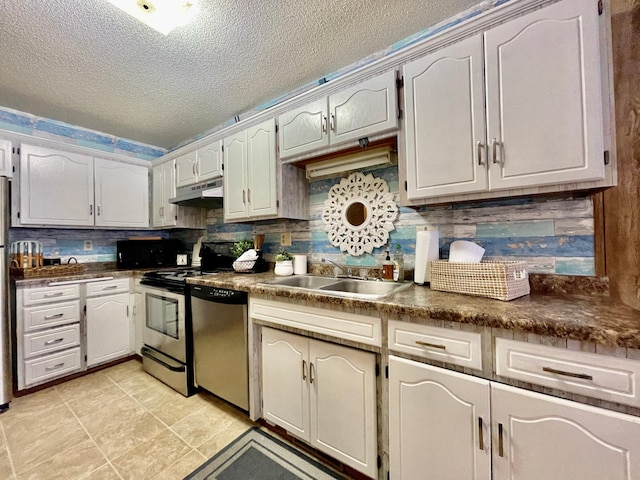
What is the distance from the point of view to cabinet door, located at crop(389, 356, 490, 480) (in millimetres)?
953

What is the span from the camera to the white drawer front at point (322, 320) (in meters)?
1.19

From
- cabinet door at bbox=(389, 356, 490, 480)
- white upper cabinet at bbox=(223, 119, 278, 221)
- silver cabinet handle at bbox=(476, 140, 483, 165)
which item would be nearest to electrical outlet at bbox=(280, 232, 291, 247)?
white upper cabinet at bbox=(223, 119, 278, 221)

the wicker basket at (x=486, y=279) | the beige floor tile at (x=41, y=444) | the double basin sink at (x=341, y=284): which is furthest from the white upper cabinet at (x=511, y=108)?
the beige floor tile at (x=41, y=444)

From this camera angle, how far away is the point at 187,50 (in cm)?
172

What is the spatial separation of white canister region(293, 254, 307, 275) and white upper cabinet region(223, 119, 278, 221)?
40 centimetres

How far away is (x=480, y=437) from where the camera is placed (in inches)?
37.3

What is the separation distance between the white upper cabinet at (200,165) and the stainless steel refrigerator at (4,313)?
4.01 feet

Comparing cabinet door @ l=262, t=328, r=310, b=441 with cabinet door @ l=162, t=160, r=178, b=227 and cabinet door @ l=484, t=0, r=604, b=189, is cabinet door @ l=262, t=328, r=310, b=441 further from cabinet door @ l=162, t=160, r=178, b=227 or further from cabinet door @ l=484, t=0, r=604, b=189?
cabinet door @ l=162, t=160, r=178, b=227

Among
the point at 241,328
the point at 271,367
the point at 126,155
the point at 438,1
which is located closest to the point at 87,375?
the point at 241,328

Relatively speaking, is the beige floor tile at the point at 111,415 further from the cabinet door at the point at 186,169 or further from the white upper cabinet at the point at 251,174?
the cabinet door at the point at 186,169

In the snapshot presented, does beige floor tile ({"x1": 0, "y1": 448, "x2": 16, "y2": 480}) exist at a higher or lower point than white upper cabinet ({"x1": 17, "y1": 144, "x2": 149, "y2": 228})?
lower

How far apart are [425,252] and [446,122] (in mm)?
663

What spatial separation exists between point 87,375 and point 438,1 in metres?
3.83

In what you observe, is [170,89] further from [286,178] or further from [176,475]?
[176,475]
